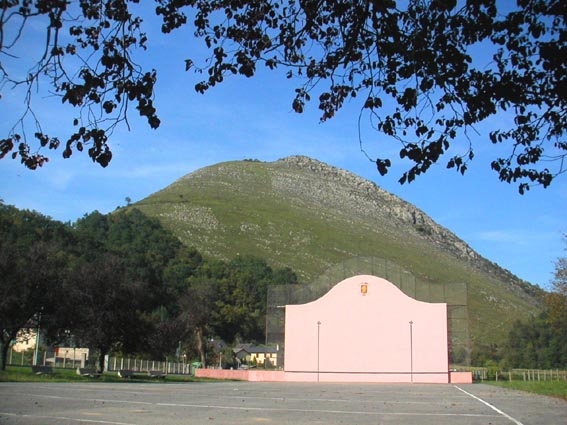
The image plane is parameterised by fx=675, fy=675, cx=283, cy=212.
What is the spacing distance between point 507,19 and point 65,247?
92.2 metres

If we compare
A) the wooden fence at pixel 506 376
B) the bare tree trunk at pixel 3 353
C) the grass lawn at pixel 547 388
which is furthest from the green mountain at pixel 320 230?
the bare tree trunk at pixel 3 353

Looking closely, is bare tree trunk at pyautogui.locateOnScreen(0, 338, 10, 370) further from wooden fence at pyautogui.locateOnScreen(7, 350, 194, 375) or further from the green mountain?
the green mountain

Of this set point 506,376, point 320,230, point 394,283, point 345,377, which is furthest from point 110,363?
point 320,230

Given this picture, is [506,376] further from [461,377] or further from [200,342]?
[200,342]

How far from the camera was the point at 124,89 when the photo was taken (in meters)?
7.28

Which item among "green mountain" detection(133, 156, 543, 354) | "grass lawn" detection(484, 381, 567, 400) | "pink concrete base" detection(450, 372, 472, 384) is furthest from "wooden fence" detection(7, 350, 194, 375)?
"green mountain" detection(133, 156, 543, 354)

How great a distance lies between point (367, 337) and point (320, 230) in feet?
257

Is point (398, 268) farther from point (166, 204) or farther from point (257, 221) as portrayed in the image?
point (166, 204)

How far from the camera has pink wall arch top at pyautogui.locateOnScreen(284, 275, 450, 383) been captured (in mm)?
56906

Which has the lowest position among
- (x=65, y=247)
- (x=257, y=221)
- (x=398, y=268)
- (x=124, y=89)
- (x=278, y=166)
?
(x=124, y=89)

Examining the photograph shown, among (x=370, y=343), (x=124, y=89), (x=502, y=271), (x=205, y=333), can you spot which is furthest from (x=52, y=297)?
(x=502, y=271)

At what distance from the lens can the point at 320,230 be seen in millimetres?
136625

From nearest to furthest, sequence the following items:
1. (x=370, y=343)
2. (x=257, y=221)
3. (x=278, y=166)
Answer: (x=370, y=343) < (x=257, y=221) < (x=278, y=166)

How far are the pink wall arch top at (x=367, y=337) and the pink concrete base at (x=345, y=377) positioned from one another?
0.27 ft
